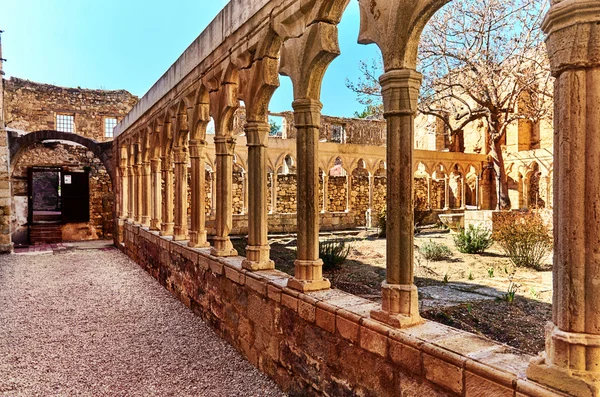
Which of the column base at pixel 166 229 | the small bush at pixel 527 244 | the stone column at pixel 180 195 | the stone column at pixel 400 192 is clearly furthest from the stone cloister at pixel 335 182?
the stone column at pixel 400 192

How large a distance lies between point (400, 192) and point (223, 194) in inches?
99.8

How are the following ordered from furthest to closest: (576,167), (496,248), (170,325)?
(496,248), (170,325), (576,167)

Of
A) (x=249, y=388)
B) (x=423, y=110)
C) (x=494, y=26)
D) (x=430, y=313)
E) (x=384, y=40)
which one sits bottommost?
(x=249, y=388)

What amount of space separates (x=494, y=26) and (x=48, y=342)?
447 inches

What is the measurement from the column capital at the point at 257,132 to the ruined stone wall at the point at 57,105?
53.9ft

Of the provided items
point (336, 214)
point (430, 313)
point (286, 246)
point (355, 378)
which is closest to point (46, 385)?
point (355, 378)

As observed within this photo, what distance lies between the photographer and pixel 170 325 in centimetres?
446

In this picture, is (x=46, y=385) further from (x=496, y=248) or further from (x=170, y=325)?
(x=496, y=248)

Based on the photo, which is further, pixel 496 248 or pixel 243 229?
pixel 243 229

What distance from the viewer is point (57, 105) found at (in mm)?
17266

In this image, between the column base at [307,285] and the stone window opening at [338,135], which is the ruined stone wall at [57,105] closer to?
the stone window opening at [338,135]

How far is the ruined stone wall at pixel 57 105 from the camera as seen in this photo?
16.5m

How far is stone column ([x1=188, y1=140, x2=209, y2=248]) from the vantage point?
5020 mm

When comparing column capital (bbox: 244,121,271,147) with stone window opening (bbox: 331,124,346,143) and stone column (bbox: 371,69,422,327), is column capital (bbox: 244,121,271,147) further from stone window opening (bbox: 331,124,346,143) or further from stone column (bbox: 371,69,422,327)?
stone window opening (bbox: 331,124,346,143)
